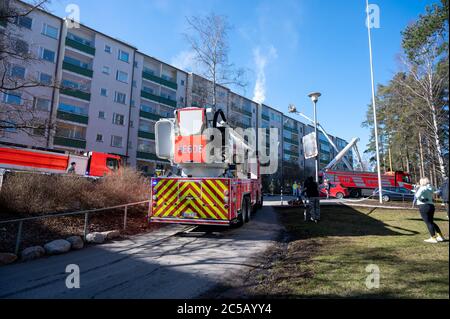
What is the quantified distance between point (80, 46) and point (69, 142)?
1229 cm

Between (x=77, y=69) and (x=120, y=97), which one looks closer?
(x=77, y=69)

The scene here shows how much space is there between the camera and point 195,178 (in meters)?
7.68

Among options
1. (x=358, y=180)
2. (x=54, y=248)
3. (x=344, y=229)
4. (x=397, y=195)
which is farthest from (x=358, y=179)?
(x=54, y=248)

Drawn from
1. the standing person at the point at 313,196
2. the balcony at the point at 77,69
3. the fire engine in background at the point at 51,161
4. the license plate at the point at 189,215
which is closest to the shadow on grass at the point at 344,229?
the standing person at the point at 313,196

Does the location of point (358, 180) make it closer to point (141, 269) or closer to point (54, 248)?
point (141, 269)

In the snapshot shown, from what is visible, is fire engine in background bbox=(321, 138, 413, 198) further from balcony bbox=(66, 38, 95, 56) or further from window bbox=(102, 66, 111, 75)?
balcony bbox=(66, 38, 95, 56)

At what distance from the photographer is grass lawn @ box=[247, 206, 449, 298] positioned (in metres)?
3.25

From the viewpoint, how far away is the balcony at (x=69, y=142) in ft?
93.5

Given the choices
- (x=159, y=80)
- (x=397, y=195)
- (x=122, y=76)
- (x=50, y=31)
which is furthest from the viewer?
(x=159, y=80)

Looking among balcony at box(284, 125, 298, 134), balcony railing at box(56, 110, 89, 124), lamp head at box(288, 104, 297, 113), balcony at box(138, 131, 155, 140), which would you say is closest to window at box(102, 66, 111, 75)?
balcony railing at box(56, 110, 89, 124)

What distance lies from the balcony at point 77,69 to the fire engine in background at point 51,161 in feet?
53.5

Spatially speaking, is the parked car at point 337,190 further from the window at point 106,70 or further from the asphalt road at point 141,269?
the window at point 106,70

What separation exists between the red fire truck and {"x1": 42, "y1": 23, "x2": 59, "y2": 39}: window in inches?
1354
